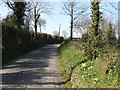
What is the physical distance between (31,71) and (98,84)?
18.7ft

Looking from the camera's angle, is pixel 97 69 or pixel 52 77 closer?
pixel 97 69

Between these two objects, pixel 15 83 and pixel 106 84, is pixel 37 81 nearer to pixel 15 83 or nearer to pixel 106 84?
pixel 15 83

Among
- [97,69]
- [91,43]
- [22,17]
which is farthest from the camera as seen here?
[22,17]

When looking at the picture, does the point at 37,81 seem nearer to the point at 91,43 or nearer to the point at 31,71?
the point at 31,71

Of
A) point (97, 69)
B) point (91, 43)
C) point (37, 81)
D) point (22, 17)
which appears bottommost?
point (37, 81)

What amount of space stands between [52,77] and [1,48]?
25.1ft

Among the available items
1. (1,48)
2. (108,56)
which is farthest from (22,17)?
(108,56)

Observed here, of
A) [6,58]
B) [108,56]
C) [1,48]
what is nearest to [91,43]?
[108,56]

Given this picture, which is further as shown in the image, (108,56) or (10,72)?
(10,72)

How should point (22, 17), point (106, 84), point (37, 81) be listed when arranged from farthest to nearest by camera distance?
point (22, 17), point (37, 81), point (106, 84)

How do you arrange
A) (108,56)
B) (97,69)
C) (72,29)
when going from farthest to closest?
1. (72,29)
2. (108,56)
3. (97,69)

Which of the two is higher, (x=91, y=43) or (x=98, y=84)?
(x=91, y=43)

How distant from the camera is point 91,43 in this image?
11.3m

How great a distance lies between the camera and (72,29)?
4438 centimetres
